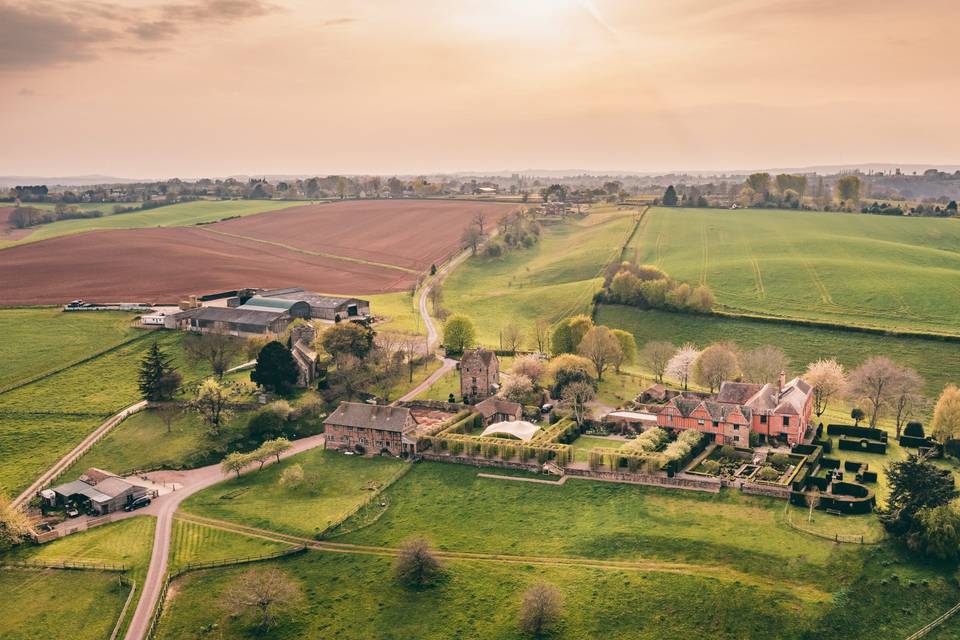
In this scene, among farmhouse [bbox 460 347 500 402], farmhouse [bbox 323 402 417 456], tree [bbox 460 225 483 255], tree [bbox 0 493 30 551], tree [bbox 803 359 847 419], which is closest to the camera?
tree [bbox 0 493 30 551]

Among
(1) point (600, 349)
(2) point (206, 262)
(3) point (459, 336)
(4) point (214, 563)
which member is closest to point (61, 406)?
(4) point (214, 563)

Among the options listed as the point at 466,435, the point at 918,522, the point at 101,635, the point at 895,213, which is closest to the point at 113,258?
the point at 466,435

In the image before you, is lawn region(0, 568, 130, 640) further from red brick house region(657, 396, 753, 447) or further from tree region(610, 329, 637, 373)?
tree region(610, 329, 637, 373)

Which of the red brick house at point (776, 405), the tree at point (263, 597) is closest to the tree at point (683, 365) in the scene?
the red brick house at point (776, 405)

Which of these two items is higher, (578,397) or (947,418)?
(947,418)

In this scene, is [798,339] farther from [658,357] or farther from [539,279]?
[539,279]

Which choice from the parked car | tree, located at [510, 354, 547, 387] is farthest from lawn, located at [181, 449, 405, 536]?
tree, located at [510, 354, 547, 387]

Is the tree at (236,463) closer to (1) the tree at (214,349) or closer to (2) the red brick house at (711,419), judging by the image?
(1) the tree at (214,349)
